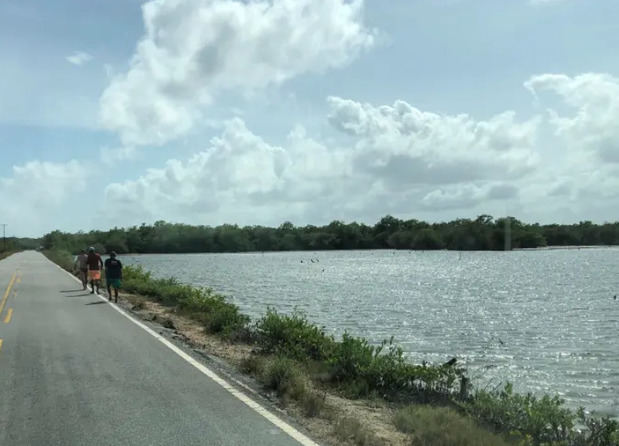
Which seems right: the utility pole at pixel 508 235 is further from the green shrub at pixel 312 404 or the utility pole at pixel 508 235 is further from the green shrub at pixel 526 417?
the green shrub at pixel 312 404

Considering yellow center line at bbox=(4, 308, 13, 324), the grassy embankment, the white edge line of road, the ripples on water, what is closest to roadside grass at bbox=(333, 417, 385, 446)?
the grassy embankment

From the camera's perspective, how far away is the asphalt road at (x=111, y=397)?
23.2 ft

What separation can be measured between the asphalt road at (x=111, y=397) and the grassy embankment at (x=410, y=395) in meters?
0.98

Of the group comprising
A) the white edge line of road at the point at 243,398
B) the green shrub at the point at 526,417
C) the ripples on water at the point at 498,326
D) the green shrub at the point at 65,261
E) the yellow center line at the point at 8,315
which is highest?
the green shrub at the point at 65,261

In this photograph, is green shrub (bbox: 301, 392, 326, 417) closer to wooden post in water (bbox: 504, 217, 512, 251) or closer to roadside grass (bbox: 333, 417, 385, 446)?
roadside grass (bbox: 333, 417, 385, 446)

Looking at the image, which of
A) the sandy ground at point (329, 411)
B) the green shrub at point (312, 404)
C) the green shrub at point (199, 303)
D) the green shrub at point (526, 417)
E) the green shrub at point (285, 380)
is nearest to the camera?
the sandy ground at point (329, 411)

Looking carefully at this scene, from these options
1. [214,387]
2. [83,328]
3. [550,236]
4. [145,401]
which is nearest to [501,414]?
[214,387]

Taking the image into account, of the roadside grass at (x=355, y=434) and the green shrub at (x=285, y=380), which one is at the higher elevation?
the green shrub at (x=285, y=380)

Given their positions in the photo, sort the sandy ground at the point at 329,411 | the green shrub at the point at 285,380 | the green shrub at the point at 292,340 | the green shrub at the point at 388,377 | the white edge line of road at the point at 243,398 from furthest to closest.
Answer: the green shrub at the point at 292,340, the green shrub at the point at 388,377, the green shrub at the point at 285,380, the sandy ground at the point at 329,411, the white edge line of road at the point at 243,398

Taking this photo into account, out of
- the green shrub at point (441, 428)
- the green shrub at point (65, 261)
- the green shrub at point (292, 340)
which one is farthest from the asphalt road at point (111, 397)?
the green shrub at point (65, 261)

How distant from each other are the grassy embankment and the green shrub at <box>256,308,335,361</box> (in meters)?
0.02

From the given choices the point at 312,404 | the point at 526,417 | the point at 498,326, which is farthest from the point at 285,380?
the point at 498,326

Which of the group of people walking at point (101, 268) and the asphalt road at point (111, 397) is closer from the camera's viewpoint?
the asphalt road at point (111, 397)

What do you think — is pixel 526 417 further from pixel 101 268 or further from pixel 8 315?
pixel 101 268
